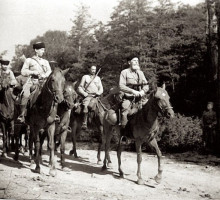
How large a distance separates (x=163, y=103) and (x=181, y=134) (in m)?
6.68

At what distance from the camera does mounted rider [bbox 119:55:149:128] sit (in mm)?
8352

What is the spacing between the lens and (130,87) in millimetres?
8727

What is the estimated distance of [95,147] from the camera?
16.0 m

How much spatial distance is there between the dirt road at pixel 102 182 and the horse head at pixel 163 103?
177cm

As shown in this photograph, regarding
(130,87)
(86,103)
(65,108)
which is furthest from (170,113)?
(86,103)

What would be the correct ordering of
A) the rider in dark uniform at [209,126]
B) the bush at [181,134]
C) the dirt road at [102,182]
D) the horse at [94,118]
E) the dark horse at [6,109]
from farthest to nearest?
the bush at [181,134] < the rider in dark uniform at [209,126] < the horse at [94,118] < the dark horse at [6,109] < the dirt road at [102,182]

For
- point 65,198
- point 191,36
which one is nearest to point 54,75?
point 65,198

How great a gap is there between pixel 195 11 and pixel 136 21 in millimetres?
11306

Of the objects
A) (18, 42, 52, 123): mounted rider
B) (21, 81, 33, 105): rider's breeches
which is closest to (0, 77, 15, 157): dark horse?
(18, 42, 52, 123): mounted rider

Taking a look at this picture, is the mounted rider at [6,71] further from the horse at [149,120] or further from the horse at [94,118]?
the horse at [149,120]

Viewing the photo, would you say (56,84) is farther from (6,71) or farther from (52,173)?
(6,71)

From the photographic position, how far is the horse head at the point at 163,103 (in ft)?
23.1

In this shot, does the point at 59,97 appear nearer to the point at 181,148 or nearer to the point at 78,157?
the point at 78,157

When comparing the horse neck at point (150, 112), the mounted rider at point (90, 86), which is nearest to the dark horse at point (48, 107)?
the horse neck at point (150, 112)
